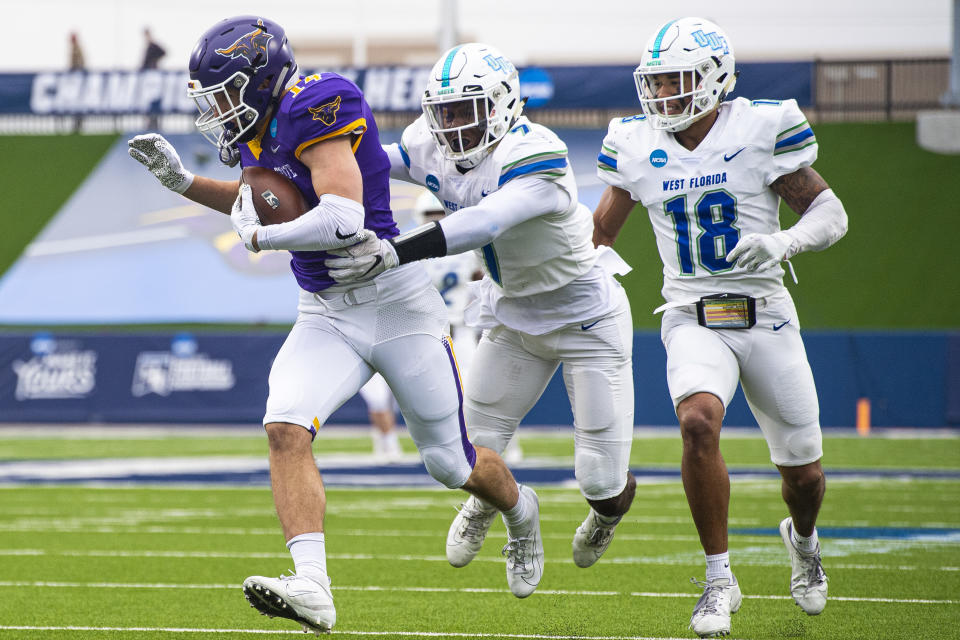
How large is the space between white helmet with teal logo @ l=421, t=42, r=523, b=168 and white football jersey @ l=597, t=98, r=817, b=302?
66cm

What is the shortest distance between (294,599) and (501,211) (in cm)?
126

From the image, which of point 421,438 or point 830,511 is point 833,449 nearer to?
point 830,511

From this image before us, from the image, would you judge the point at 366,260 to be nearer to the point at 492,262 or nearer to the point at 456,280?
the point at 492,262

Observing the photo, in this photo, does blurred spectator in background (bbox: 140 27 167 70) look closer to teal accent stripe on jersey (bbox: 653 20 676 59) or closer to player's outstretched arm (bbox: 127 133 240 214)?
player's outstretched arm (bbox: 127 133 240 214)

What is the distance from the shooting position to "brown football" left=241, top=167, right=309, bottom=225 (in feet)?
12.6

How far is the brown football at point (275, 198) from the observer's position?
12.6 ft

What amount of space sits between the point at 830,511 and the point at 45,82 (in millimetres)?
13816

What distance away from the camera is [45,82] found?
17.8 meters

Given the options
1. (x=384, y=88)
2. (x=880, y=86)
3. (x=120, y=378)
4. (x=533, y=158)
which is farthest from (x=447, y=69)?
(x=880, y=86)

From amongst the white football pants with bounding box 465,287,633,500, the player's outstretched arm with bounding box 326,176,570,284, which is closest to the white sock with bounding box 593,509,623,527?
the white football pants with bounding box 465,287,633,500

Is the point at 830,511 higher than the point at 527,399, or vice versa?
the point at 527,399

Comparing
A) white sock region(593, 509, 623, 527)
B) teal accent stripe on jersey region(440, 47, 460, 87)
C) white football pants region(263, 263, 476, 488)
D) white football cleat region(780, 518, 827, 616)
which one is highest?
teal accent stripe on jersey region(440, 47, 460, 87)

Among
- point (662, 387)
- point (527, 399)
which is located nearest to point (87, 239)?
point (662, 387)

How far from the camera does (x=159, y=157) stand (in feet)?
13.9
